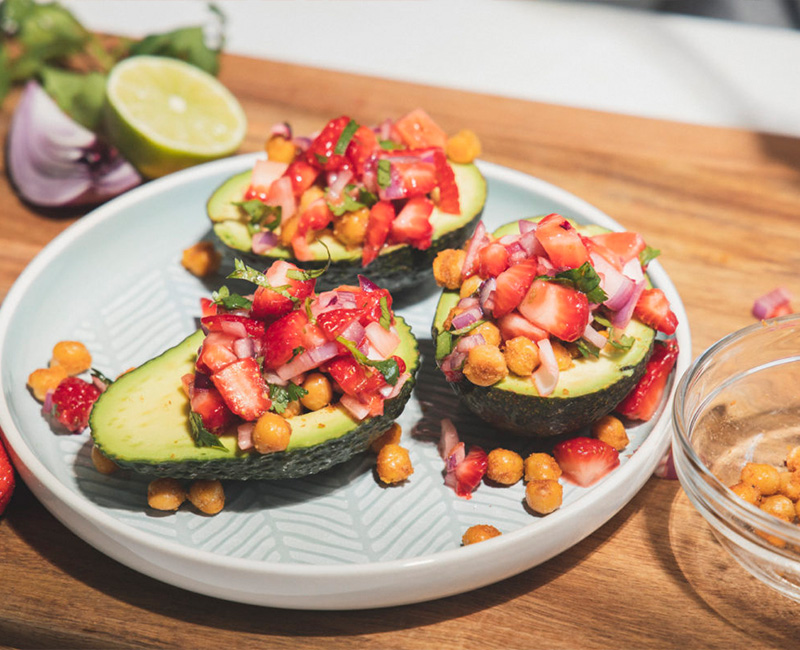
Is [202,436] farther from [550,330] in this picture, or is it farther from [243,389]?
[550,330]

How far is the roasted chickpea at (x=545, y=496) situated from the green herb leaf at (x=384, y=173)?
3.16 feet

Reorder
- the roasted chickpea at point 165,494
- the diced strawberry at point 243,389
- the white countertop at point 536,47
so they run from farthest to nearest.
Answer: the white countertop at point 536,47 < the roasted chickpea at point 165,494 < the diced strawberry at point 243,389

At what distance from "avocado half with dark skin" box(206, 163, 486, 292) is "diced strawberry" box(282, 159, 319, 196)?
16 cm

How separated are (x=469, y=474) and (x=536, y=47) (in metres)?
3.18

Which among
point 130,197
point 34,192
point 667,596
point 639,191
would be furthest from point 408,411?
point 34,192

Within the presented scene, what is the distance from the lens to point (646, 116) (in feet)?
12.4

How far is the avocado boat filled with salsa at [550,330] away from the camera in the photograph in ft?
7.07

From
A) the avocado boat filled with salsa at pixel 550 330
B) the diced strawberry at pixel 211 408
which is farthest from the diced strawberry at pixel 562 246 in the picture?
the diced strawberry at pixel 211 408

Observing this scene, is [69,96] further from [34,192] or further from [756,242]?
[756,242]

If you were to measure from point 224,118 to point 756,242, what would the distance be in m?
2.08

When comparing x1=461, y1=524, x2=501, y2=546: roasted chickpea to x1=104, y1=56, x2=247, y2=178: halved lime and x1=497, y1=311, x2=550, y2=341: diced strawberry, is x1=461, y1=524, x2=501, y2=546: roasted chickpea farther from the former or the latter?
x1=104, y1=56, x2=247, y2=178: halved lime

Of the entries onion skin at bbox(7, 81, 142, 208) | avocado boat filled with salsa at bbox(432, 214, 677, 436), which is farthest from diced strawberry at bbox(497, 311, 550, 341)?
onion skin at bbox(7, 81, 142, 208)

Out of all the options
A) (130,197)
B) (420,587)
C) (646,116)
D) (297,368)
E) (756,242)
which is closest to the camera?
(420,587)

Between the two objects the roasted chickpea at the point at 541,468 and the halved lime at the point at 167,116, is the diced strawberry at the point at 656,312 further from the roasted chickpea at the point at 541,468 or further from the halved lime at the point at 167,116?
the halved lime at the point at 167,116
